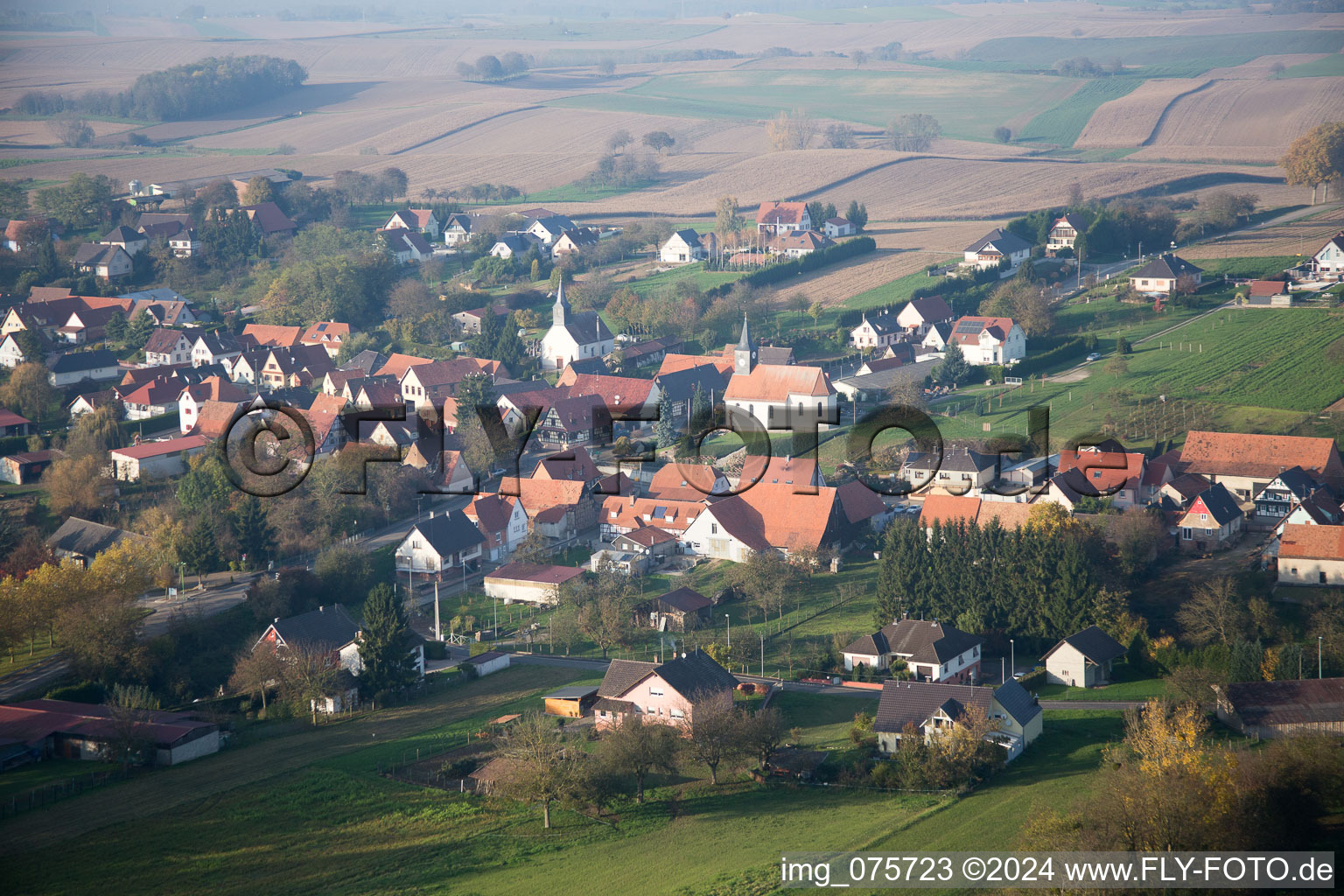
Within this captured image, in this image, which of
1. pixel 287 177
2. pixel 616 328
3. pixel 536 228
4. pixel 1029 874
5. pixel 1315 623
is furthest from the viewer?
pixel 287 177

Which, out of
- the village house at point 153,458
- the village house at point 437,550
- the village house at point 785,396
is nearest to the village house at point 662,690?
the village house at point 437,550

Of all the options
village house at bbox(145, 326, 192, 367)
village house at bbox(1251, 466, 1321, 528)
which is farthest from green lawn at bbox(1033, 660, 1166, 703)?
village house at bbox(145, 326, 192, 367)

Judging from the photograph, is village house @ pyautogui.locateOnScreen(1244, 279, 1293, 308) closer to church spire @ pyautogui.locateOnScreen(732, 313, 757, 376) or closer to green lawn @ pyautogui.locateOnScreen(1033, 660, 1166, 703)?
church spire @ pyautogui.locateOnScreen(732, 313, 757, 376)

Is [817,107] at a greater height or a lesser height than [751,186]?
greater

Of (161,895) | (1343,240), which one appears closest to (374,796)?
(161,895)

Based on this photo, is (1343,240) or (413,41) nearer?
(1343,240)

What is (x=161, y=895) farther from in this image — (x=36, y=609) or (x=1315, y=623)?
(x=1315, y=623)

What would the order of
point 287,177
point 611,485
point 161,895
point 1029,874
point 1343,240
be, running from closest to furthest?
point 1029,874, point 161,895, point 611,485, point 1343,240, point 287,177

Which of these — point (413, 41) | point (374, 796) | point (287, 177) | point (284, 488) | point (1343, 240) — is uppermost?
point (413, 41)
